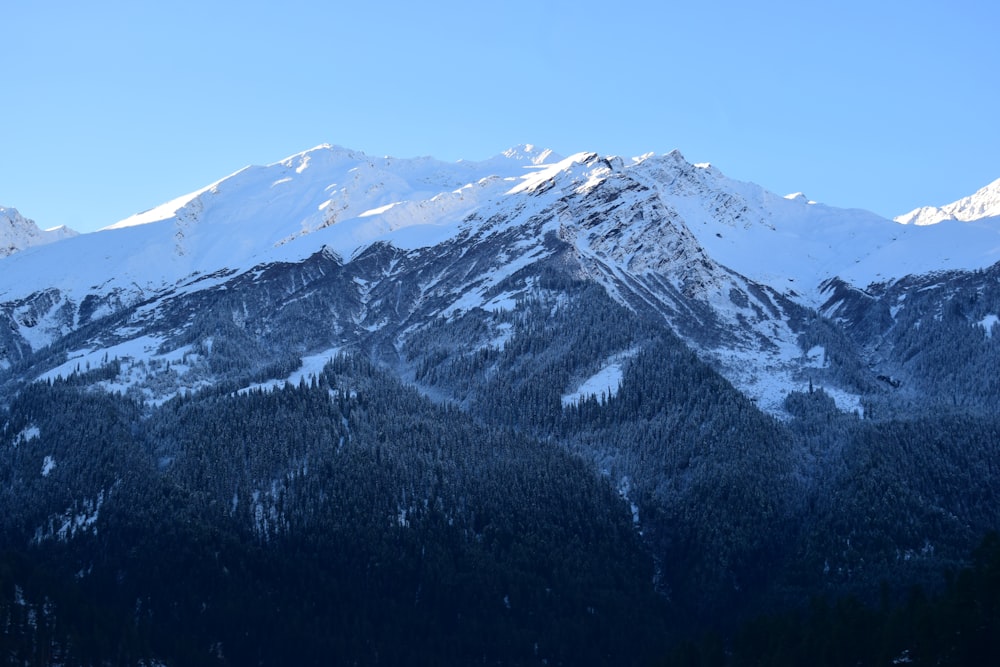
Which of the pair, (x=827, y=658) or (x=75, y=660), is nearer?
(x=827, y=658)

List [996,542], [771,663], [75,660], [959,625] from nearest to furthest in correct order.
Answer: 1. [959,625]
2. [996,542]
3. [771,663]
4. [75,660]

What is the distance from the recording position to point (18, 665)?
19250 centimetres

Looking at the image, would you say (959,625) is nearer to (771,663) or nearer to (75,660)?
(771,663)

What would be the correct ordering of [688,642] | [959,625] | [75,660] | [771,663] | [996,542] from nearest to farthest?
1. [959,625]
2. [996,542]
3. [771,663]
4. [688,642]
5. [75,660]

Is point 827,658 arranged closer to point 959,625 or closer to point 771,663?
point 771,663

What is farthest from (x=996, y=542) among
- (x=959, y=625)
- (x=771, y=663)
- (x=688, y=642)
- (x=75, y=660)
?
(x=75, y=660)

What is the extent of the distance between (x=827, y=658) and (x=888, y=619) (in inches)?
331

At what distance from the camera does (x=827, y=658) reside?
481 feet

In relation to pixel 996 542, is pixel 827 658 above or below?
below

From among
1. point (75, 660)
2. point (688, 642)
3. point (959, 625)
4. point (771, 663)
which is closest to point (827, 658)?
point (771, 663)

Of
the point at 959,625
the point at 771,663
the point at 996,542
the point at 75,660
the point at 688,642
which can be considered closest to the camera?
the point at 959,625

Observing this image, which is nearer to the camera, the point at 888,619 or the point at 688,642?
the point at 888,619

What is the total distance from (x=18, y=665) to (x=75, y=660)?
9403 mm

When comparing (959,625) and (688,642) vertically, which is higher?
(959,625)
